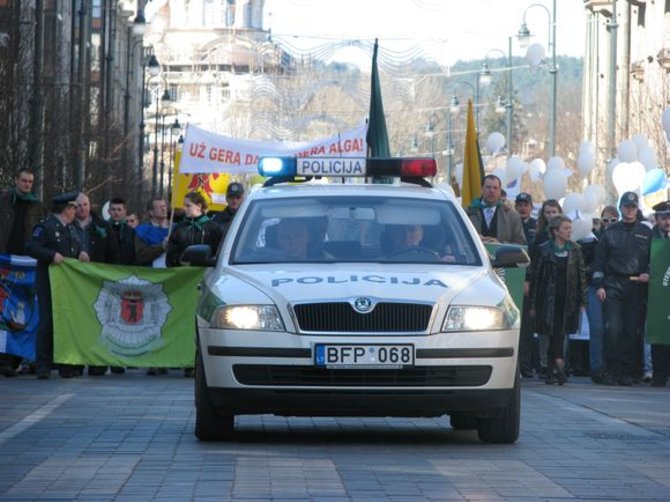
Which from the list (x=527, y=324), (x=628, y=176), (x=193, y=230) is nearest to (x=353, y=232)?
(x=527, y=324)

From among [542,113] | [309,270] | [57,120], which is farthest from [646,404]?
[542,113]

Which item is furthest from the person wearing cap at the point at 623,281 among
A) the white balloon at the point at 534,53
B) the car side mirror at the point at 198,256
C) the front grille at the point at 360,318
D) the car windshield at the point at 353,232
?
the white balloon at the point at 534,53

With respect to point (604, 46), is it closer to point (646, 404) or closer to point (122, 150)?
point (122, 150)

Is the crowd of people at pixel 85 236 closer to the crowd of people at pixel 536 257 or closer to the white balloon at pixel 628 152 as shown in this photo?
the crowd of people at pixel 536 257

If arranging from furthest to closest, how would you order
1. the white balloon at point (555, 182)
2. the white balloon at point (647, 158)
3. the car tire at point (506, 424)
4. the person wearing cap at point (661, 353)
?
the white balloon at point (555, 182) < the white balloon at point (647, 158) < the person wearing cap at point (661, 353) < the car tire at point (506, 424)

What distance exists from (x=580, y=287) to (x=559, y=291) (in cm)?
22

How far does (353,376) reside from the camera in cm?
1256

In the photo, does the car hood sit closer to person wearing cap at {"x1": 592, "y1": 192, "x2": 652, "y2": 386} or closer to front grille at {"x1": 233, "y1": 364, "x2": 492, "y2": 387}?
front grille at {"x1": 233, "y1": 364, "x2": 492, "y2": 387}

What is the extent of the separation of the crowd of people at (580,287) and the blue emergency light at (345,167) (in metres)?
5.56

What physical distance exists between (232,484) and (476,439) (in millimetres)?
3463

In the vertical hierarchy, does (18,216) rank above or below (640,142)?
below

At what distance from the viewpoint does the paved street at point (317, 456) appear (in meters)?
10.5

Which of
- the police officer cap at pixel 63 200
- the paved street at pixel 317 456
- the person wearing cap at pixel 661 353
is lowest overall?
the paved street at pixel 317 456

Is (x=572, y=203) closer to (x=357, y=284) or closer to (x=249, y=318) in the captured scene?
(x=357, y=284)
